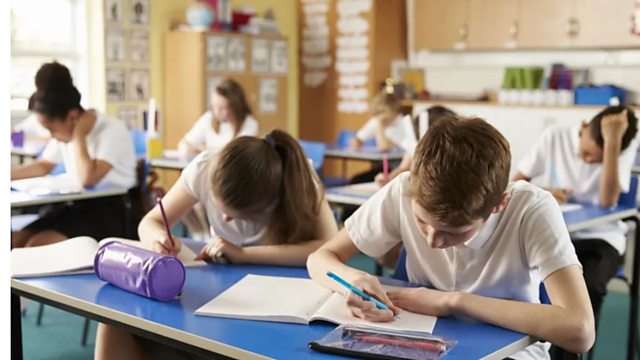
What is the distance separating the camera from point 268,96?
7395 mm

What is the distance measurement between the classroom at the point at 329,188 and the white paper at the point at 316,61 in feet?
0.17

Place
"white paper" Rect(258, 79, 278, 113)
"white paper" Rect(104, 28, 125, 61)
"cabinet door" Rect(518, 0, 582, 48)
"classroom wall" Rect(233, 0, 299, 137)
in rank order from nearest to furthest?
1. "white paper" Rect(104, 28, 125, 61)
2. "cabinet door" Rect(518, 0, 582, 48)
3. "white paper" Rect(258, 79, 278, 113)
4. "classroom wall" Rect(233, 0, 299, 137)

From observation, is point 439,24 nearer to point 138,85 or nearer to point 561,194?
point 138,85

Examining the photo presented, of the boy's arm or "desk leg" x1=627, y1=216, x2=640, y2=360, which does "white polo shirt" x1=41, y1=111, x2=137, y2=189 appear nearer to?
the boy's arm

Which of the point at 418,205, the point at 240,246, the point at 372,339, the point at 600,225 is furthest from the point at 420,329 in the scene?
the point at 600,225

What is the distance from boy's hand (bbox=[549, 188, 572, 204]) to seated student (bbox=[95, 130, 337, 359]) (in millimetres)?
1177

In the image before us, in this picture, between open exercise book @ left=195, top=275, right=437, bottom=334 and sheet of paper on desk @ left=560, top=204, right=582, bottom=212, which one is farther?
sheet of paper on desk @ left=560, top=204, right=582, bottom=212

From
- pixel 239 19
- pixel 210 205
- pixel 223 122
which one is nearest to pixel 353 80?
pixel 239 19

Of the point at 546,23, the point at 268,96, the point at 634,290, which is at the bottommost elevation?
the point at 634,290

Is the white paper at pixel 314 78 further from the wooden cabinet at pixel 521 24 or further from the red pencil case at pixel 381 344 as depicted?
the red pencil case at pixel 381 344

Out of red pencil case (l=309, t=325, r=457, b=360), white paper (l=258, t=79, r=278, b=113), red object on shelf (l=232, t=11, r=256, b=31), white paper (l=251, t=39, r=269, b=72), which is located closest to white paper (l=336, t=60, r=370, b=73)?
white paper (l=258, t=79, r=278, b=113)

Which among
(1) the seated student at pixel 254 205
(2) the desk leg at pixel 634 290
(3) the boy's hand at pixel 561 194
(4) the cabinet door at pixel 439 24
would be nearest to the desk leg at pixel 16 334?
(1) the seated student at pixel 254 205

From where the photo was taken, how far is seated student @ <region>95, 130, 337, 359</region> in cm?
191

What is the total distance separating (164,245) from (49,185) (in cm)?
149
